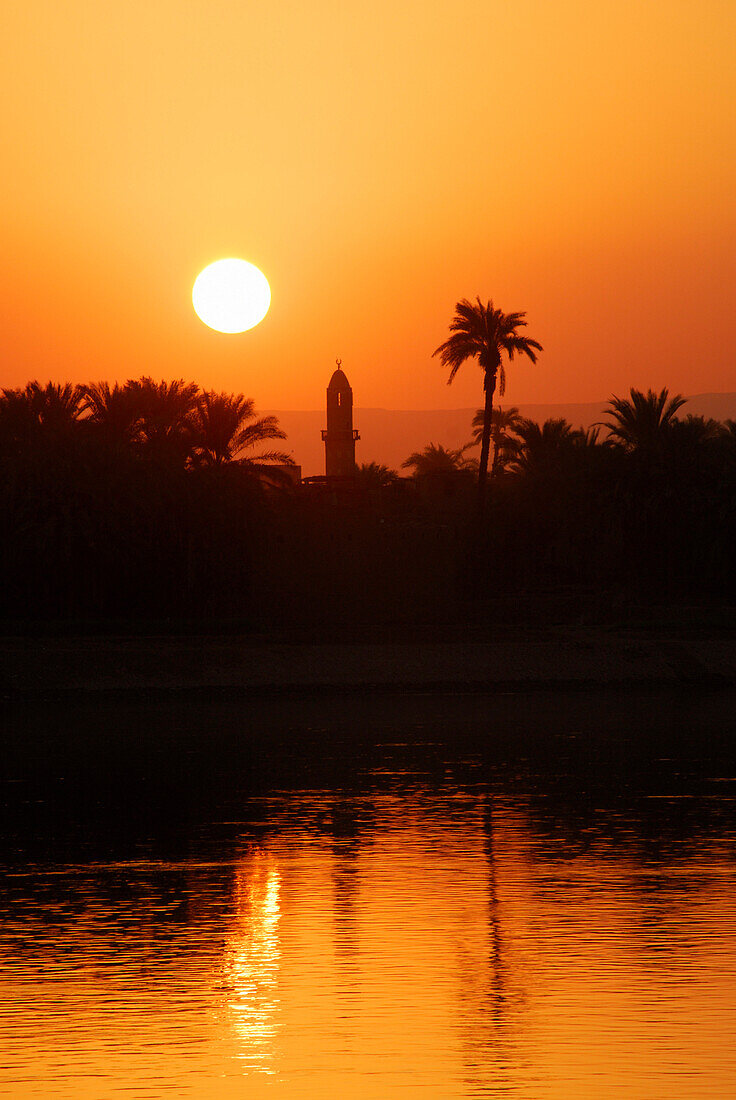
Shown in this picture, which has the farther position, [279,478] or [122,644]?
[279,478]

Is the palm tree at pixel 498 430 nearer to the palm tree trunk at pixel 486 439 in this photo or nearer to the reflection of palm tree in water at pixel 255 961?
the palm tree trunk at pixel 486 439

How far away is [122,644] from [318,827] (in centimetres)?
2969

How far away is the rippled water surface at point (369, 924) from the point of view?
450 inches

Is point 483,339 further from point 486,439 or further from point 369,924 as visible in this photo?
point 369,924

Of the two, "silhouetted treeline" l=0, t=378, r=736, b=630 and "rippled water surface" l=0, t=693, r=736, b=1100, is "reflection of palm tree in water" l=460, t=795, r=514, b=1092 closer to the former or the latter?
"rippled water surface" l=0, t=693, r=736, b=1100

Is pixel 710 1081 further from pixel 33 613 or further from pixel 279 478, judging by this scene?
pixel 279 478

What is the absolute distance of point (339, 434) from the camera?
146m

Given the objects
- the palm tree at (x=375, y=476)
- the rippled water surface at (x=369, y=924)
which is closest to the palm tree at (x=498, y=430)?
the palm tree at (x=375, y=476)

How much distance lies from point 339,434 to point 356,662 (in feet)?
311

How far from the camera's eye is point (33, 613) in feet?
188

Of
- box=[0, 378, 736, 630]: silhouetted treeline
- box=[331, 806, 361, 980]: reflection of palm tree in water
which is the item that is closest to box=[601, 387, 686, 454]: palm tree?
box=[0, 378, 736, 630]: silhouetted treeline

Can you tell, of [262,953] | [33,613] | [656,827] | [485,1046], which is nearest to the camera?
[485,1046]

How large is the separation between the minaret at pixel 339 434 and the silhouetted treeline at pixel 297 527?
5729 centimetres

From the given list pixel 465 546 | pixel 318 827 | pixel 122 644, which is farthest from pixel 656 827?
pixel 465 546
